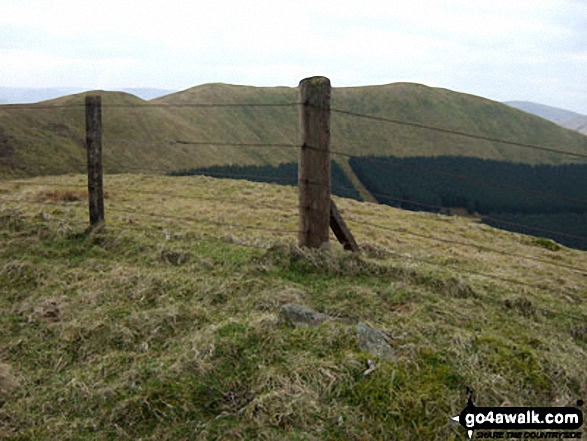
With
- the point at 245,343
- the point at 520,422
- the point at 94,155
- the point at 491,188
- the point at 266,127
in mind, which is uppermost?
the point at 266,127

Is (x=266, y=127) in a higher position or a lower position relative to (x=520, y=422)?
higher

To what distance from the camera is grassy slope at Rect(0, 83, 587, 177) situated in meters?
79.6

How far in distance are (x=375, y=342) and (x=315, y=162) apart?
9.96 ft

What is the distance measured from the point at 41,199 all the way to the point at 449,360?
15511 mm

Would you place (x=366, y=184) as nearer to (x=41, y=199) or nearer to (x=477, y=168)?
(x=477, y=168)

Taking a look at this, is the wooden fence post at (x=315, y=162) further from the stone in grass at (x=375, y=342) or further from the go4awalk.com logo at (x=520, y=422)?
the go4awalk.com logo at (x=520, y=422)

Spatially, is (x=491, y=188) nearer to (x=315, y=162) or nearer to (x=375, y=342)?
(x=315, y=162)

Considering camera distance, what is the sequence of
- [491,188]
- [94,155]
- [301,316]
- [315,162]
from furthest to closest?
1. [491,188]
2. [94,155]
3. [315,162]
4. [301,316]

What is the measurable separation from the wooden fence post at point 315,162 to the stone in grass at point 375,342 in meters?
2.25

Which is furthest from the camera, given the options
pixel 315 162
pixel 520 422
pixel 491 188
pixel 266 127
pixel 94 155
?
pixel 266 127

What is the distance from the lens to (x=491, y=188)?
Result: 380ft

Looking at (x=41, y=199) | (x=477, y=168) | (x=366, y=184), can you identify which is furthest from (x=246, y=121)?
(x=41, y=199)

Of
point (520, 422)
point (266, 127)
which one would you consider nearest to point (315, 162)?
point (520, 422)

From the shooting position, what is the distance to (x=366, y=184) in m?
120
